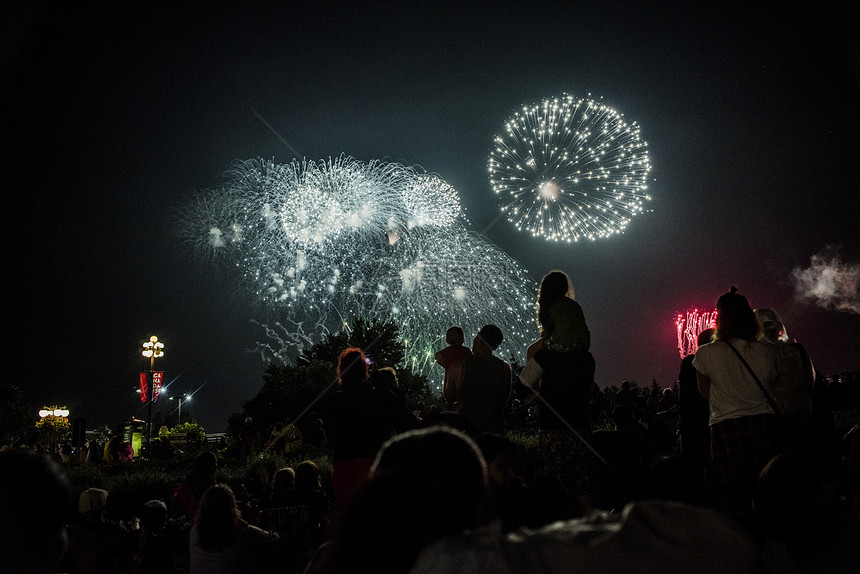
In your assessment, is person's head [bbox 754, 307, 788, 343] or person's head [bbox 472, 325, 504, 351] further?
person's head [bbox 472, 325, 504, 351]

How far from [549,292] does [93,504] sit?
4837mm

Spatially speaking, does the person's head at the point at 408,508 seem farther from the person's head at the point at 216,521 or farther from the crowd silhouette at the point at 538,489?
the person's head at the point at 216,521

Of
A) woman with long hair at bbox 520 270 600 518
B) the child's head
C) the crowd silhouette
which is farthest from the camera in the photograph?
the child's head

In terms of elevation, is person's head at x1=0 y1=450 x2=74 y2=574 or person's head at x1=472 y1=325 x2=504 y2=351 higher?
person's head at x1=472 y1=325 x2=504 y2=351

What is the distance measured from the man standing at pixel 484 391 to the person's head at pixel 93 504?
3.65 meters

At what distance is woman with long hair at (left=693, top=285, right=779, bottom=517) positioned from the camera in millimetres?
4570

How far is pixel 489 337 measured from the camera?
→ 6.93 m

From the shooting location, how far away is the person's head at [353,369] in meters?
5.92

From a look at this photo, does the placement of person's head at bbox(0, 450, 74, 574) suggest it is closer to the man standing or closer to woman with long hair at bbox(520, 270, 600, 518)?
woman with long hair at bbox(520, 270, 600, 518)

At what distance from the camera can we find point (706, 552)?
1.51 m

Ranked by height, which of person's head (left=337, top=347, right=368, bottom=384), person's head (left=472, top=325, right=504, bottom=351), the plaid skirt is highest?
person's head (left=472, top=325, right=504, bottom=351)

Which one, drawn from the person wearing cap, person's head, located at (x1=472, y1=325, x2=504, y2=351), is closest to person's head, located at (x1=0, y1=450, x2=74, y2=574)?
the person wearing cap

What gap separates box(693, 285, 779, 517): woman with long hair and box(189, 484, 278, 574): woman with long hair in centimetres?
398

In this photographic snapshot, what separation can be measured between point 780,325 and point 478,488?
490cm
